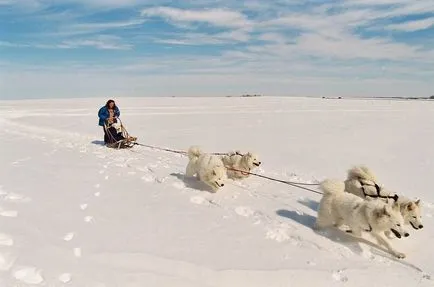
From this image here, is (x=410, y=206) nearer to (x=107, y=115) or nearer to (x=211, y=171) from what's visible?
(x=211, y=171)

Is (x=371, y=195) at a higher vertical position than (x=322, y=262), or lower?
higher

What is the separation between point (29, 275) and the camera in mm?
3596

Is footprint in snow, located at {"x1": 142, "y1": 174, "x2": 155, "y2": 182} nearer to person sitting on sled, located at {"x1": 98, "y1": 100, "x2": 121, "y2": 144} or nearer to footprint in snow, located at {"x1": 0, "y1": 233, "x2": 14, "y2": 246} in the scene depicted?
footprint in snow, located at {"x1": 0, "y1": 233, "x2": 14, "y2": 246}

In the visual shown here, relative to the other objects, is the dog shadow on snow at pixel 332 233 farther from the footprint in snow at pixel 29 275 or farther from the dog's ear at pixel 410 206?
the footprint in snow at pixel 29 275

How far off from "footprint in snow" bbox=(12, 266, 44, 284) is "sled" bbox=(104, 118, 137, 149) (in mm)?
8192

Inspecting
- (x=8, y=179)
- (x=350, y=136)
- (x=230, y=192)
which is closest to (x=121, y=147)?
(x=8, y=179)

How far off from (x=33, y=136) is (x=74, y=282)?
12.5 m

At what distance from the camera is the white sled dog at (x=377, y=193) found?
4.86 m

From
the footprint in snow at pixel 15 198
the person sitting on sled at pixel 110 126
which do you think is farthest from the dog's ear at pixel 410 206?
the person sitting on sled at pixel 110 126

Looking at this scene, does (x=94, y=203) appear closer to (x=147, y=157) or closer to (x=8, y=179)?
(x=8, y=179)

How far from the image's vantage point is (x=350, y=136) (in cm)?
1420

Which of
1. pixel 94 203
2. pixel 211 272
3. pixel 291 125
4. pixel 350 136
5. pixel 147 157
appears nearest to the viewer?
pixel 211 272

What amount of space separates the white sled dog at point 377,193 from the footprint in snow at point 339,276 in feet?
3.70

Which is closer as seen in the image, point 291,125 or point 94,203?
point 94,203
